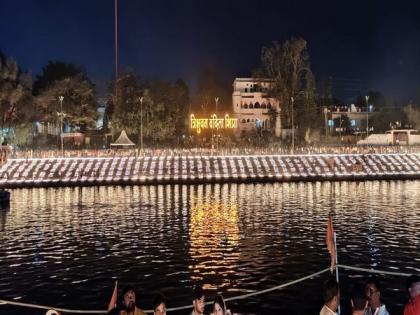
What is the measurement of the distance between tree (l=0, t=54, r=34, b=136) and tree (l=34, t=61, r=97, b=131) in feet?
13.3

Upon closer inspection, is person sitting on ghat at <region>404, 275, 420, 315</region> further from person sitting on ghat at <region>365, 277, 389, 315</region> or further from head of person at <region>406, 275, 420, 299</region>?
person sitting on ghat at <region>365, 277, 389, 315</region>

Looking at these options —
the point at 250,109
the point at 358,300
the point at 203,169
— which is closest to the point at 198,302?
the point at 358,300

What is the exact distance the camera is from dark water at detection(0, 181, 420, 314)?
22.6 m

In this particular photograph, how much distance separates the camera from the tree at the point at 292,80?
365 ft

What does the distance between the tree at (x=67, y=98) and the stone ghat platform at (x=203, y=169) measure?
2390 centimetres

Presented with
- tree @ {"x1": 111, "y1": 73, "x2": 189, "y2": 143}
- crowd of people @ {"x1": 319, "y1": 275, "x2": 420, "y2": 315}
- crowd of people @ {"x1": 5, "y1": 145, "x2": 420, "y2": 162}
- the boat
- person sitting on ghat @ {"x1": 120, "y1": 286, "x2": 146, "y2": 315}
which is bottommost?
the boat

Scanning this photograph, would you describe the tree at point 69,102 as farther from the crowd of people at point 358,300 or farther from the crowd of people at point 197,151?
the crowd of people at point 358,300

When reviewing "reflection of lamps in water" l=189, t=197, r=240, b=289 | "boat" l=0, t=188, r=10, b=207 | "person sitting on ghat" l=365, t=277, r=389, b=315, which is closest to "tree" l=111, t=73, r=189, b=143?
"boat" l=0, t=188, r=10, b=207

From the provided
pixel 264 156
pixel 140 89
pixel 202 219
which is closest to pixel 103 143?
pixel 140 89

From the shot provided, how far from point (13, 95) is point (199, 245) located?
74600 mm

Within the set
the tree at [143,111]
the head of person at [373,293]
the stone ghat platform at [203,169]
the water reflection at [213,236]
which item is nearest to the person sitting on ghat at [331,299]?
the head of person at [373,293]

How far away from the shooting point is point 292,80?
111375mm

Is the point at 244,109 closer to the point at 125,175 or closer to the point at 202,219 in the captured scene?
the point at 125,175

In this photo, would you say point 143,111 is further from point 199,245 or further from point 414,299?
point 414,299
